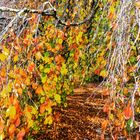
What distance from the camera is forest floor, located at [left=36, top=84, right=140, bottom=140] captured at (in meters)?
7.27

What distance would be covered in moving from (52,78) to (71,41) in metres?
1.03

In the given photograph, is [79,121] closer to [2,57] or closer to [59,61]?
[59,61]

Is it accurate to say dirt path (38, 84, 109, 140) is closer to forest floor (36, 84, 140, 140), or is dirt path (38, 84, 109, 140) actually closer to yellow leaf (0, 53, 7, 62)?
forest floor (36, 84, 140, 140)

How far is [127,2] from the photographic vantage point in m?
2.43

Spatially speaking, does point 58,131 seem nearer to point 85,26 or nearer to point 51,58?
point 85,26

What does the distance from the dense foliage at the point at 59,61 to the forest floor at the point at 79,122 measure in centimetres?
39

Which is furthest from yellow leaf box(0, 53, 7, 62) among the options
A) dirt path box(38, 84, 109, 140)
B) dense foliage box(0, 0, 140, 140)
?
dirt path box(38, 84, 109, 140)

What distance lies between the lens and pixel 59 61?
522 cm

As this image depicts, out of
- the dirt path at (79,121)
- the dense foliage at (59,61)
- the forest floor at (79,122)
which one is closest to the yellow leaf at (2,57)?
the dense foliage at (59,61)

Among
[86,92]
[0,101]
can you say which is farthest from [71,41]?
[86,92]

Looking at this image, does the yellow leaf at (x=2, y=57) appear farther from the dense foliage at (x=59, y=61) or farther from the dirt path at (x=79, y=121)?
the dirt path at (x=79, y=121)

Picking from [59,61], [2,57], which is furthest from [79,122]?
[2,57]

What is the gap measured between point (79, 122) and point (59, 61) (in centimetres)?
363

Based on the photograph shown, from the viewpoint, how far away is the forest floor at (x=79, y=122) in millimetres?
7270
